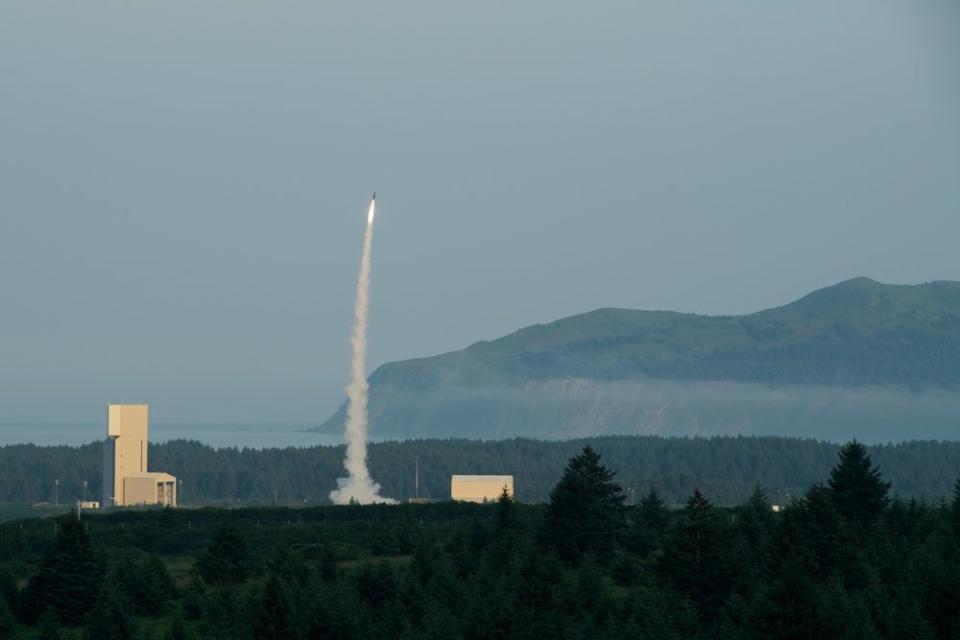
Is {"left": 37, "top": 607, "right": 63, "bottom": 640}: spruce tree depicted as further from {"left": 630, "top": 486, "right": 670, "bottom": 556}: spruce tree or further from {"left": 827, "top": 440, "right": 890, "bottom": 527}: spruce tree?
{"left": 827, "top": 440, "right": 890, "bottom": 527}: spruce tree

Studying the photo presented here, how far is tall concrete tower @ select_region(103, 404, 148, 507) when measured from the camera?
18762cm

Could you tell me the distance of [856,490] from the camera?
4321 inches

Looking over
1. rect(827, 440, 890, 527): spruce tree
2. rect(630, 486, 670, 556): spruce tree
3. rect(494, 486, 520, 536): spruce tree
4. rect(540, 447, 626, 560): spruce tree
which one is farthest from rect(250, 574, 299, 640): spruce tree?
rect(827, 440, 890, 527): spruce tree

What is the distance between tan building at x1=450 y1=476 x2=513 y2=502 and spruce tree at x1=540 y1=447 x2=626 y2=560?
76264 millimetres

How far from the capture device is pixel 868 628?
64.4m

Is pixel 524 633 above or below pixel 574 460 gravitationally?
below

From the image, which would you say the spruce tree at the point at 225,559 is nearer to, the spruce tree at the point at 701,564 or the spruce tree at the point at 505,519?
the spruce tree at the point at 505,519

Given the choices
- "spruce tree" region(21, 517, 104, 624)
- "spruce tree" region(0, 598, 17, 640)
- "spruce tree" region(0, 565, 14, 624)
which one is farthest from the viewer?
"spruce tree" region(0, 565, 14, 624)

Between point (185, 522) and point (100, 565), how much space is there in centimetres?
5276

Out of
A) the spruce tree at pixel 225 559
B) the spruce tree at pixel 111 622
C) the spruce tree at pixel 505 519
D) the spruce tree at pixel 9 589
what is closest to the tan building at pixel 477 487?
the spruce tree at pixel 505 519

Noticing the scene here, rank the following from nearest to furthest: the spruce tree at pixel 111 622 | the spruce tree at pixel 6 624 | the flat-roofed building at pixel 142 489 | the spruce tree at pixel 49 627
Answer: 1. the spruce tree at pixel 49 627
2. the spruce tree at pixel 111 622
3. the spruce tree at pixel 6 624
4. the flat-roofed building at pixel 142 489

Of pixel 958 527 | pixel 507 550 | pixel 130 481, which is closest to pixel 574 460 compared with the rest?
pixel 507 550

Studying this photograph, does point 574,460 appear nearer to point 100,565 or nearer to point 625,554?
point 625,554

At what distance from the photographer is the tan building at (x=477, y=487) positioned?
183m
